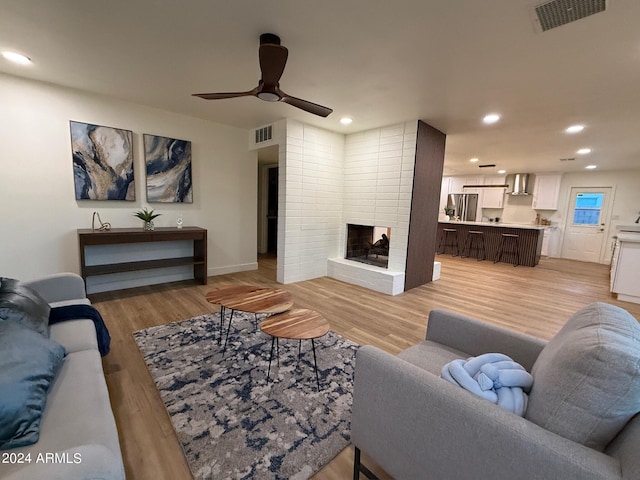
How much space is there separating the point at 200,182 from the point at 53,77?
1.97 m

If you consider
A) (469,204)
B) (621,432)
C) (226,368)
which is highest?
(469,204)

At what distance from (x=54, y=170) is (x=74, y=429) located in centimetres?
367

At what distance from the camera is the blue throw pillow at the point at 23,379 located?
96cm

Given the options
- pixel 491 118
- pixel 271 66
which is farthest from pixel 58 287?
pixel 491 118

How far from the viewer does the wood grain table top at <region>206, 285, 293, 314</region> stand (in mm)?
2260

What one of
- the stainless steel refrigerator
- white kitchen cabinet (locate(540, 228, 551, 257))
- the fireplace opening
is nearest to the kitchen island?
white kitchen cabinet (locate(540, 228, 551, 257))

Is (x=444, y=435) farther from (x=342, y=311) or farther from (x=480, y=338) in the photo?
(x=342, y=311)

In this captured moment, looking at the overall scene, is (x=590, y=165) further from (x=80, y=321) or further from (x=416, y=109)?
(x=80, y=321)

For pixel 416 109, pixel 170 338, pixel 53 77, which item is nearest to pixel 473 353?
pixel 170 338

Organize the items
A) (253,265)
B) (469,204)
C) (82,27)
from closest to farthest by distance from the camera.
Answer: (82,27)
(253,265)
(469,204)

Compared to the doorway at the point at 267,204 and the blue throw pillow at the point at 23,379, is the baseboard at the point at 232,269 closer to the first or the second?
the doorway at the point at 267,204

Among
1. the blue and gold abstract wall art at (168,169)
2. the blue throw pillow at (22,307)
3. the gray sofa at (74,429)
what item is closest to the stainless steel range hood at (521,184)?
the blue and gold abstract wall art at (168,169)

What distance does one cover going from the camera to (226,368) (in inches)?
86.8

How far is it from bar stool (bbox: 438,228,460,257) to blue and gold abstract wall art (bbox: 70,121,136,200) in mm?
7377
